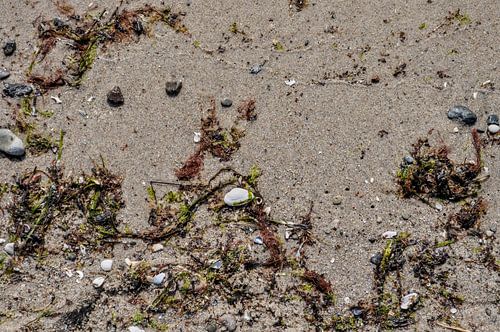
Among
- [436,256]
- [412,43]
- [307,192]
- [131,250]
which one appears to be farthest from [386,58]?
[131,250]

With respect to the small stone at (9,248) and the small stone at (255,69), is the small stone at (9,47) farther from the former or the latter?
the small stone at (255,69)

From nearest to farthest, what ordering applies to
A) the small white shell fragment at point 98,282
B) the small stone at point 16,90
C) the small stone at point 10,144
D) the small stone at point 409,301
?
the small stone at point 409,301, the small white shell fragment at point 98,282, the small stone at point 10,144, the small stone at point 16,90

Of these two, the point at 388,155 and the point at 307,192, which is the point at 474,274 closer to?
the point at 388,155

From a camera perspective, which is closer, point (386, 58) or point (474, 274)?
point (474, 274)

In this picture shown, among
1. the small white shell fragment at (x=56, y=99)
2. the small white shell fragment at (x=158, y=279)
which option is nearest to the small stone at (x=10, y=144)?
the small white shell fragment at (x=56, y=99)

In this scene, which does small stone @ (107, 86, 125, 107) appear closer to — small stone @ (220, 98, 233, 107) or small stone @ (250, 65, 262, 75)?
small stone @ (220, 98, 233, 107)

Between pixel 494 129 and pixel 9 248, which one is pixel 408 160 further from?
pixel 9 248
